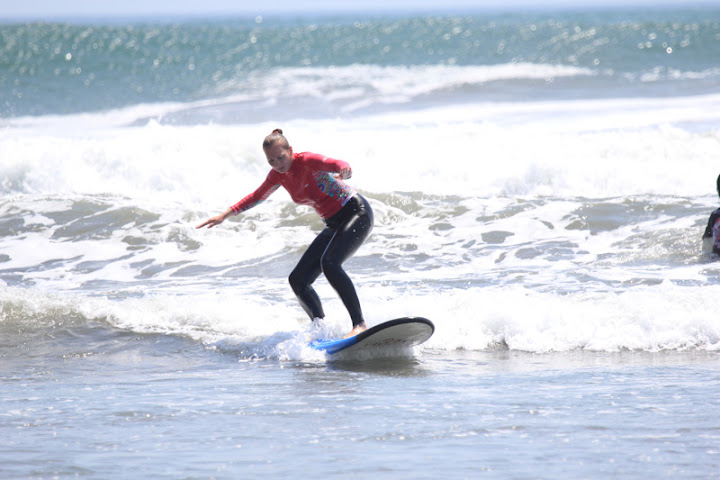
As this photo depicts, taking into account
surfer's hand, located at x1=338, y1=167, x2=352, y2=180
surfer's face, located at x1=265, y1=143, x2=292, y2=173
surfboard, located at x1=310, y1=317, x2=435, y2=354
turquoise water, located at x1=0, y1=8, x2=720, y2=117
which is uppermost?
turquoise water, located at x1=0, y1=8, x2=720, y2=117

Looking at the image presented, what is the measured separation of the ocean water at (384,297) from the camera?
4152mm

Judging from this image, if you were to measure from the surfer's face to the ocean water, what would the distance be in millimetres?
1361

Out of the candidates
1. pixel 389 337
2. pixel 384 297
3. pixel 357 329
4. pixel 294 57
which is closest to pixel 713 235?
pixel 384 297

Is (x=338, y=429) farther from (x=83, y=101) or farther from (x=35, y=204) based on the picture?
(x=83, y=101)

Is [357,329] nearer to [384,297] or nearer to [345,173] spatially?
[345,173]

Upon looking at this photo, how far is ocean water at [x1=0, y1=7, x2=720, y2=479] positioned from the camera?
415cm

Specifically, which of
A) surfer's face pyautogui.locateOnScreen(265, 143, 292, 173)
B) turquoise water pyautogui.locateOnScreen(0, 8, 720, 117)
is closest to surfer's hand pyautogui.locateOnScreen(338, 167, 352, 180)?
surfer's face pyautogui.locateOnScreen(265, 143, 292, 173)

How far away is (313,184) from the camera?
230 inches

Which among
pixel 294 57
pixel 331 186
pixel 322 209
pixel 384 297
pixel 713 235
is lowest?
pixel 384 297

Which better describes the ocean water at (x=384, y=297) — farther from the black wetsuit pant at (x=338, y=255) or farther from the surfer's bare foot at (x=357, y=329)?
the black wetsuit pant at (x=338, y=255)

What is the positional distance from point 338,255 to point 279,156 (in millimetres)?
829

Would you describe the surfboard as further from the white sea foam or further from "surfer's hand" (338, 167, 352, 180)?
"surfer's hand" (338, 167, 352, 180)

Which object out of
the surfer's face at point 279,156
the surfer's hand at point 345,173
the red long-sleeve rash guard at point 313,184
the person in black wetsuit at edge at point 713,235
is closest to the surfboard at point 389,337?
the red long-sleeve rash guard at point 313,184

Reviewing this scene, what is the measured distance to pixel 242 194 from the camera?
1364 cm
